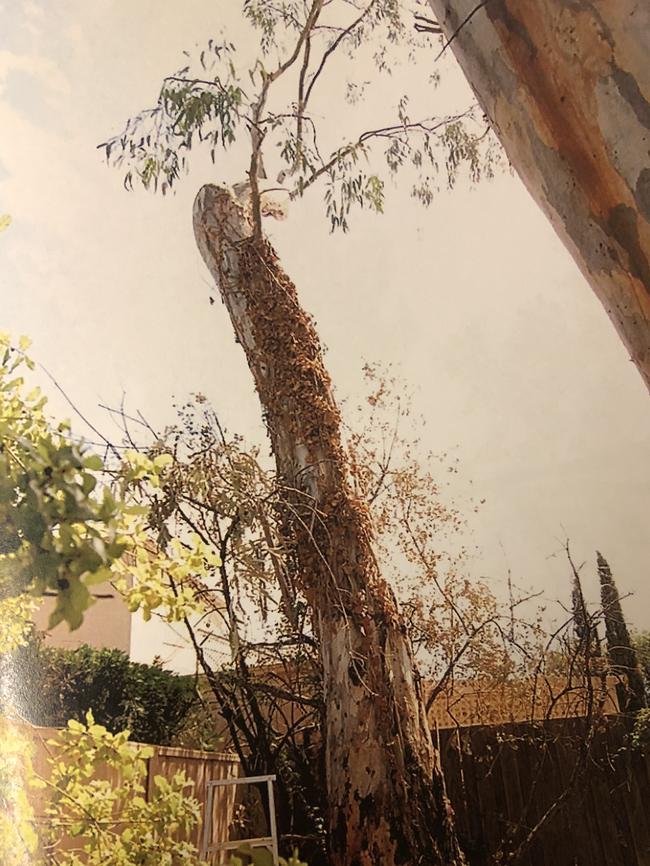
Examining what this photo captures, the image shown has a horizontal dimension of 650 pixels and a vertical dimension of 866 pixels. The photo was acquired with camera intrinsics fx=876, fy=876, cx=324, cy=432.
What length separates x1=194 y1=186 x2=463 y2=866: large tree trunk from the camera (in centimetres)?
147

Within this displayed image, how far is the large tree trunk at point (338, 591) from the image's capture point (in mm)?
1470

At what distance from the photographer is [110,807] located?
1.53 m

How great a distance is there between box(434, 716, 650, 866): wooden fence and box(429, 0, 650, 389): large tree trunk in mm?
690

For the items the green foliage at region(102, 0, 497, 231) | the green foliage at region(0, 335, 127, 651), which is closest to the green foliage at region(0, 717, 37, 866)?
the green foliage at region(0, 335, 127, 651)

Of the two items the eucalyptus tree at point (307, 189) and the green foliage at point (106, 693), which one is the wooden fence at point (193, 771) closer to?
the green foliage at point (106, 693)

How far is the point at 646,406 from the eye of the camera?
1.67 metres

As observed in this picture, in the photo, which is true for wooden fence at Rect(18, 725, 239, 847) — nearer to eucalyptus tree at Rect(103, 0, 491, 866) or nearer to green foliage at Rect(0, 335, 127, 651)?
eucalyptus tree at Rect(103, 0, 491, 866)

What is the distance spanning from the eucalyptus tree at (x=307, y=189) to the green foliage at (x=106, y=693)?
282 mm

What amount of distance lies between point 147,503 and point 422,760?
68 centimetres

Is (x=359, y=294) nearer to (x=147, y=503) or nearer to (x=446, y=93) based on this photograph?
(x=446, y=93)

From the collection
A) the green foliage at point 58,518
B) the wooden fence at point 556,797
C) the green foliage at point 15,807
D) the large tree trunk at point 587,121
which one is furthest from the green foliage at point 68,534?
the large tree trunk at point 587,121

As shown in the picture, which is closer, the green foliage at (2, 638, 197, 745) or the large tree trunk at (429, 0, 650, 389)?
the large tree trunk at (429, 0, 650, 389)

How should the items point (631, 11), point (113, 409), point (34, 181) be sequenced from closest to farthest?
point (631, 11)
point (113, 409)
point (34, 181)

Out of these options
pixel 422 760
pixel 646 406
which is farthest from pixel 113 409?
pixel 646 406
